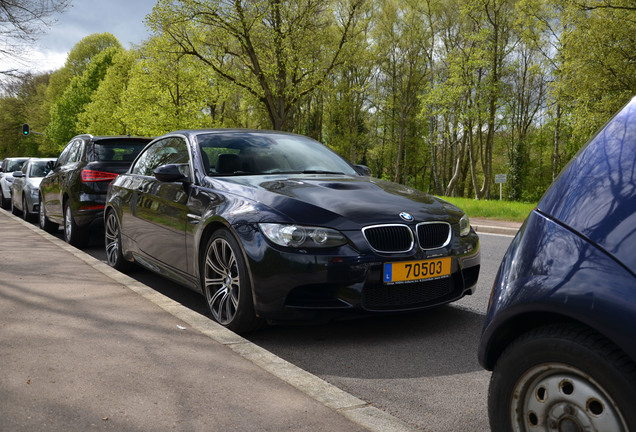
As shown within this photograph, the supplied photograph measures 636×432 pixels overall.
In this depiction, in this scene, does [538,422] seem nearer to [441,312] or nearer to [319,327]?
[319,327]

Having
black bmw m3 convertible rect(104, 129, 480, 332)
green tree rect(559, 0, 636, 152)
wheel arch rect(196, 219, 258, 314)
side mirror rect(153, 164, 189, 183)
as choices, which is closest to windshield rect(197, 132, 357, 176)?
black bmw m3 convertible rect(104, 129, 480, 332)

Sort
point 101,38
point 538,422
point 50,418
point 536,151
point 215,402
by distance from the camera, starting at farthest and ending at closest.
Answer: point 101,38 → point 536,151 → point 215,402 → point 50,418 → point 538,422

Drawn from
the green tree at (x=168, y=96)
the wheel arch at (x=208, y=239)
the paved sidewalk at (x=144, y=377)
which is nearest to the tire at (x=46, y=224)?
the paved sidewalk at (x=144, y=377)

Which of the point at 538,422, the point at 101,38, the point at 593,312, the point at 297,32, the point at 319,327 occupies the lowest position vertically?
the point at 319,327

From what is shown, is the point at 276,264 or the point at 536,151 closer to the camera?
the point at 276,264

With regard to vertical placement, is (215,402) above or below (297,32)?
below

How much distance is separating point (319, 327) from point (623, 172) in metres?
3.18

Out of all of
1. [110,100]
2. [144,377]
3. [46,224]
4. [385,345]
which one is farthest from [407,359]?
[110,100]

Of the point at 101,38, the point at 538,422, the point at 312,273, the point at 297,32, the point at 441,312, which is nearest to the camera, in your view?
the point at 538,422

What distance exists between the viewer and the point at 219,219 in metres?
4.56

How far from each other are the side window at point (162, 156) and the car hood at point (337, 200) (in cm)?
82

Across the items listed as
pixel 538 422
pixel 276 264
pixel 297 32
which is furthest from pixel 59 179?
pixel 297 32

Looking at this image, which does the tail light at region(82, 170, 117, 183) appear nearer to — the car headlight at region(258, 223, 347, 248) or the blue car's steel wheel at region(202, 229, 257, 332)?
the blue car's steel wheel at region(202, 229, 257, 332)

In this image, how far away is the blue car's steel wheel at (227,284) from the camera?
4.31 metres
